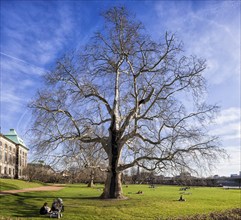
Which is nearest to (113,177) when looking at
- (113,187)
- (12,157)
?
(113,187)

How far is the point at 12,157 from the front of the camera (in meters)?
96.5

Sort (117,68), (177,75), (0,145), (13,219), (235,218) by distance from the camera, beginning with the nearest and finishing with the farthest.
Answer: (13,219) → (235,218) → (177,75) → (117,68) → (0,145)

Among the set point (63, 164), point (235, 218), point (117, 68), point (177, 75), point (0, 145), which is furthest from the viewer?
point (0, 145)

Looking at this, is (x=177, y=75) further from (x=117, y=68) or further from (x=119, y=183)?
(x=119, y=183)

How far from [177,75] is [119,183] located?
37.9 feet

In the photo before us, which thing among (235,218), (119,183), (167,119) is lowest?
(235,218)

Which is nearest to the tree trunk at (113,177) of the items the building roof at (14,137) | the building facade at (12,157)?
the building facade at (12,157)

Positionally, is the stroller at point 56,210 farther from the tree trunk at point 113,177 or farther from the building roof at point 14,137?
the building roof at point 14,137

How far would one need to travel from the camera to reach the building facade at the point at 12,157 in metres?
86.3

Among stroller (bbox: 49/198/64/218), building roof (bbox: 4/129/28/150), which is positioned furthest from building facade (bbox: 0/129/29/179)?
stroller (bbox: 49/198/64/218)

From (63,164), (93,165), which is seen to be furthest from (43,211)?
(93,165)

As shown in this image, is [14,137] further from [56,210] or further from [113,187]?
[56,210]

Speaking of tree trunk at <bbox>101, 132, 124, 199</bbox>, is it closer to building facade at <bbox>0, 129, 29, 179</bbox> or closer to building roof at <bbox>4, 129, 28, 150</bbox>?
building facade at <bbox>0, 129, 29, 179</bbox>

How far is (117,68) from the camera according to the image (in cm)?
2903
